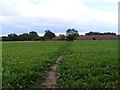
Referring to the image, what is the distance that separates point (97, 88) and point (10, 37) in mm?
132123

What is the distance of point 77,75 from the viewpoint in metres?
9.90

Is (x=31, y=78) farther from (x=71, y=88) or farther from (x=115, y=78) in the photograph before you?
(x=115, y=78)

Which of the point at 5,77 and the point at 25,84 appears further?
the point at 5,77

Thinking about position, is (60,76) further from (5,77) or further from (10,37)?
(10,37)

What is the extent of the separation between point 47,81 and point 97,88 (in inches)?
112

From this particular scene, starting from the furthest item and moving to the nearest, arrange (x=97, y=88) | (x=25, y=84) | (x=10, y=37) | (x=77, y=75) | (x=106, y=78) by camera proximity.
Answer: (x=10, y=37) → (x=77, y=75) → (x=106, y=78) → (x=25, y=84) → (x=97, y=88)

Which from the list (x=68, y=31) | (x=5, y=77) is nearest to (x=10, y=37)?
(x=68, y=31)

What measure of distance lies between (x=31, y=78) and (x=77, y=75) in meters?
2.54

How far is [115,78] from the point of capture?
9125 mm

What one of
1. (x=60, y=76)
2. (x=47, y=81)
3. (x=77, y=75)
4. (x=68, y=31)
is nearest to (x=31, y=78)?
(x=47, y=81)

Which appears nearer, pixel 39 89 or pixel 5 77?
pixel 39 89

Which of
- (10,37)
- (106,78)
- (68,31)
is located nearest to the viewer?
(106,78)

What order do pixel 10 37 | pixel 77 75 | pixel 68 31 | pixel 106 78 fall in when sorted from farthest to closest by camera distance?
1. pixel 68 31
2. pixel 10 37
3. pixel 77 75
4. pixel 106 78

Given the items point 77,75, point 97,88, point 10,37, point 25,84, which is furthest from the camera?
point 10,37
